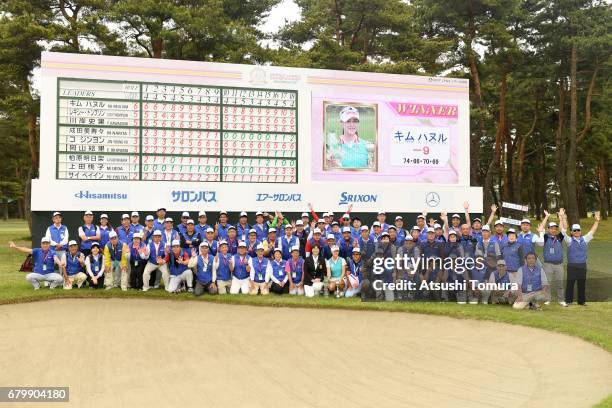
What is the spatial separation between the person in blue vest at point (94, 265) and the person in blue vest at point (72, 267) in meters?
0.15

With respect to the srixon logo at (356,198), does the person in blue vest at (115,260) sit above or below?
below

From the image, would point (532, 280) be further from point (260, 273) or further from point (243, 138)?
point (243, 138)

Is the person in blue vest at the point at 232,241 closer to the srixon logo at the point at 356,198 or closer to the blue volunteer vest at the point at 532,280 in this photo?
the srixon logo at the point at 356,198

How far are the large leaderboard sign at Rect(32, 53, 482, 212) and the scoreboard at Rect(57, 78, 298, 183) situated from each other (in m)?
0.03

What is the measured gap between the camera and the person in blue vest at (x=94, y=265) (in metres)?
12.0

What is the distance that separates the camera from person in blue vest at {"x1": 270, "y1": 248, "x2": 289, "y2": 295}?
12.2m

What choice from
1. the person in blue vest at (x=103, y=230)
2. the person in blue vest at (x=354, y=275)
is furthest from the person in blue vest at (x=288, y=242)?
the person in blue vest at (x=103, y=230)

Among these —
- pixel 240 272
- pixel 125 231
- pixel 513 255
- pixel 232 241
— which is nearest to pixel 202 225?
pixel 232 241

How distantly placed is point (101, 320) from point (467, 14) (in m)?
26.4

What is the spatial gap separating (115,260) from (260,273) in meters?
3.29

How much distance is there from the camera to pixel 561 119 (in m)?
34.4

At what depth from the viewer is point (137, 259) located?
476 inches

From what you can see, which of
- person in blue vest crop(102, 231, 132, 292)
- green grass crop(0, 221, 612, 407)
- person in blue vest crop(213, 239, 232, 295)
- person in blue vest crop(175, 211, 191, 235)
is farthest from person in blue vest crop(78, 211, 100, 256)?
person in blue vest crop(213, 239, 232, 295)

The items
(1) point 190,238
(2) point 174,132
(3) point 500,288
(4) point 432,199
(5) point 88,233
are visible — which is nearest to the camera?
(3) point 500,288
